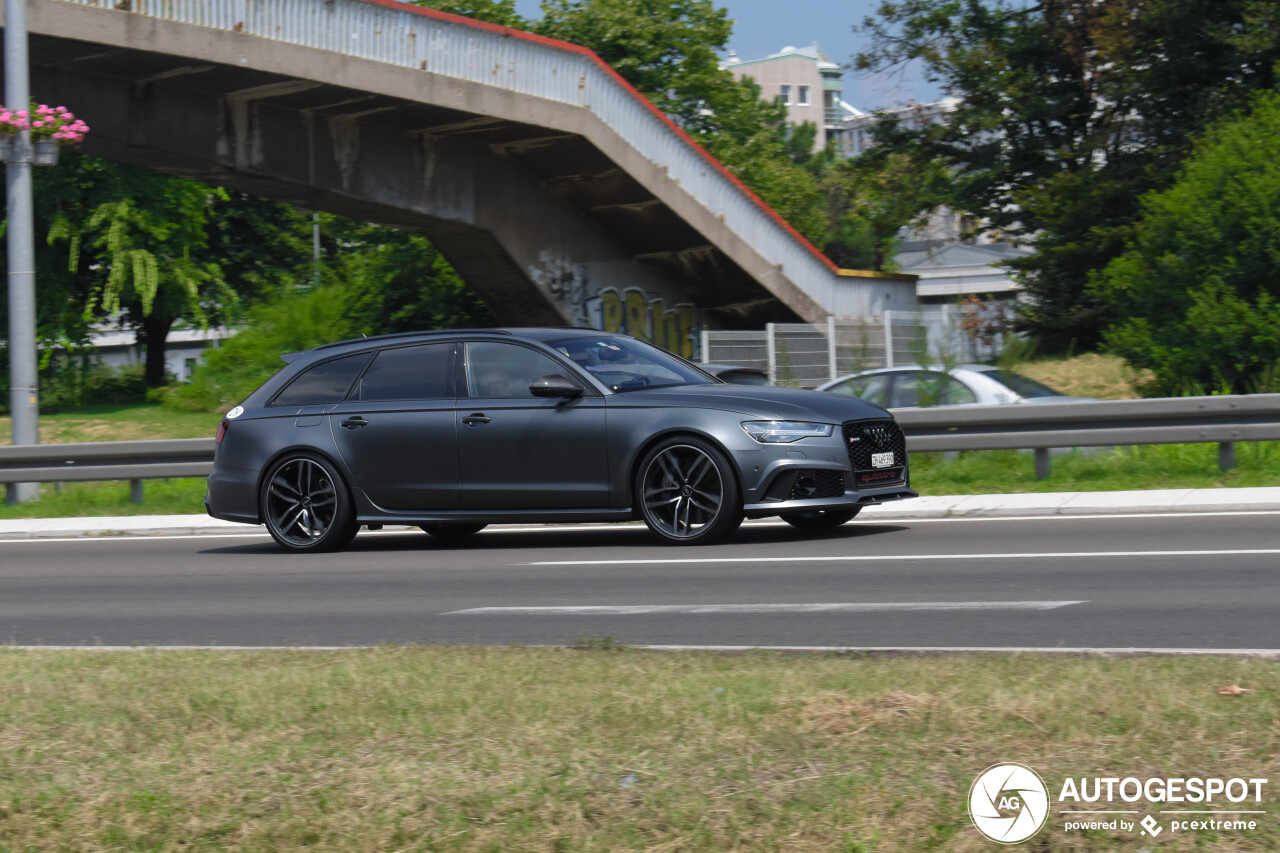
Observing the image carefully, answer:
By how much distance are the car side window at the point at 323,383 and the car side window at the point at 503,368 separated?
106cm

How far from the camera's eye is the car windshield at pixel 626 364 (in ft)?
36.2

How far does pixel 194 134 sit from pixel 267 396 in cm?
1034

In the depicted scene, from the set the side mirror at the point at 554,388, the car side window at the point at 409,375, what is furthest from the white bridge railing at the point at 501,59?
the side mirror at the point at 554,388

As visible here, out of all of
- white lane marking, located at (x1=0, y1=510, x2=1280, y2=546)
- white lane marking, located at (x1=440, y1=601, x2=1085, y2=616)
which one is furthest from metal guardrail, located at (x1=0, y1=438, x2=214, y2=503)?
white lane marking, located at (x1=440, y1=601, x2=1085, y2=616)

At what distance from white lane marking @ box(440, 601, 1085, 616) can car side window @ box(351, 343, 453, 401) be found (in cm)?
360

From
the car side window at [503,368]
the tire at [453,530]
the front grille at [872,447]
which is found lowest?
the tire at [453,530]

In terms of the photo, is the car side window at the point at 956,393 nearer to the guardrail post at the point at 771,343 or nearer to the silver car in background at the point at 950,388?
the silver car in background at the point at 950,388

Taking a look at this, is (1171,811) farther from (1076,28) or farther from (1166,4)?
(1076,28)

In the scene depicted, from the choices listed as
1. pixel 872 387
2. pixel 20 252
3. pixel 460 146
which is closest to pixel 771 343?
pixel 460 146

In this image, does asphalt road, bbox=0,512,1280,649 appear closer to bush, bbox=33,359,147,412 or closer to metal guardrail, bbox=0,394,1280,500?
metal guardrail, bbox=0,394,1280,500

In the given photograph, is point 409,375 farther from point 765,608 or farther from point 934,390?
point 934,390

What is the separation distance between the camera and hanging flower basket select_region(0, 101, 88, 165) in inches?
671

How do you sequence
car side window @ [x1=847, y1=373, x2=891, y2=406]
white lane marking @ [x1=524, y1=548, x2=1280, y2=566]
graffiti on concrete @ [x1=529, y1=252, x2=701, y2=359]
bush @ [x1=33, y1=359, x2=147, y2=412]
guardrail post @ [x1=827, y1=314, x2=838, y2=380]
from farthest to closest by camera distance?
bush @ [x1=33, y1=359, x2=147, y2=412]
guardrail post @ [x1=827, y1=314, x2=838, y2=380]
graffiti on concrete @ [x1=529, y1=252, x2=701, y2=359]
car side window @ [x1=847, y1=373, x2=891, y2=406]
white lane marking @ [x1=524, y1=548, x2=1280, y2=566]

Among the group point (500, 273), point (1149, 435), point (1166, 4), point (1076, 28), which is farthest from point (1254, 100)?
point (1149, 435)
